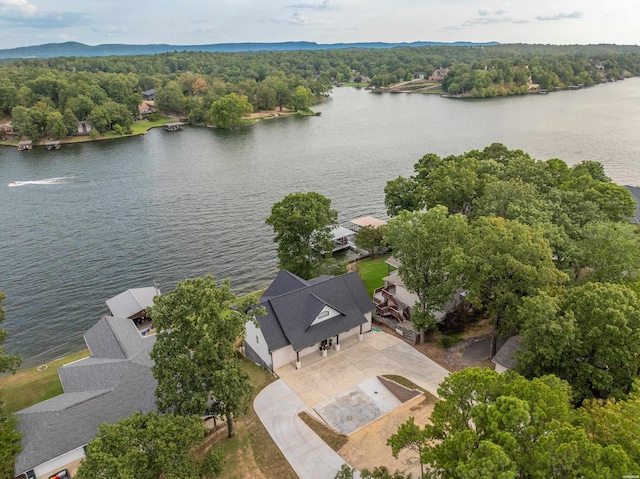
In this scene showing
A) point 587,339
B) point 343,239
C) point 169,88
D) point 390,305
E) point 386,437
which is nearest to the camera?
point 587,339

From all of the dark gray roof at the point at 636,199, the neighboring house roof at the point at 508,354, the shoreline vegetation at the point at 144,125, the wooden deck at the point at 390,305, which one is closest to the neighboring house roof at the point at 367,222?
the wooden deck at the point at 390,305

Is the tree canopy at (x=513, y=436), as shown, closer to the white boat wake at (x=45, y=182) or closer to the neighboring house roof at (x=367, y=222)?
the neighboring house roof at (x=367, y=222)

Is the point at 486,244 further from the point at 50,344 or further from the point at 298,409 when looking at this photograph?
the point at 50,344

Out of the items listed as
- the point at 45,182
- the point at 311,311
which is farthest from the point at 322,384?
the point at 45,182

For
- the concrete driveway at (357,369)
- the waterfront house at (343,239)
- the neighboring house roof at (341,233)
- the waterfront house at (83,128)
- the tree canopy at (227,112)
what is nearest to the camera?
the concrete driveway at (357,369)

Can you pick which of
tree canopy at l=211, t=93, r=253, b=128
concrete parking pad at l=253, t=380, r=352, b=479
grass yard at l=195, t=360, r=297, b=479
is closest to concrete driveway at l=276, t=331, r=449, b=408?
concrete parking pad at l=253, t=380, r=352, b=479

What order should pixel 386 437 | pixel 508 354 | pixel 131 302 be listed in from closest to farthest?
pixel 386 437 → pixel 508 354 → pixel 131 302

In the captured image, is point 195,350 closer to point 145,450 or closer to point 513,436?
point 145,450

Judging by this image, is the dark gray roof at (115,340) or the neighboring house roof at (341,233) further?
the neighboring house roof at (341,233)
